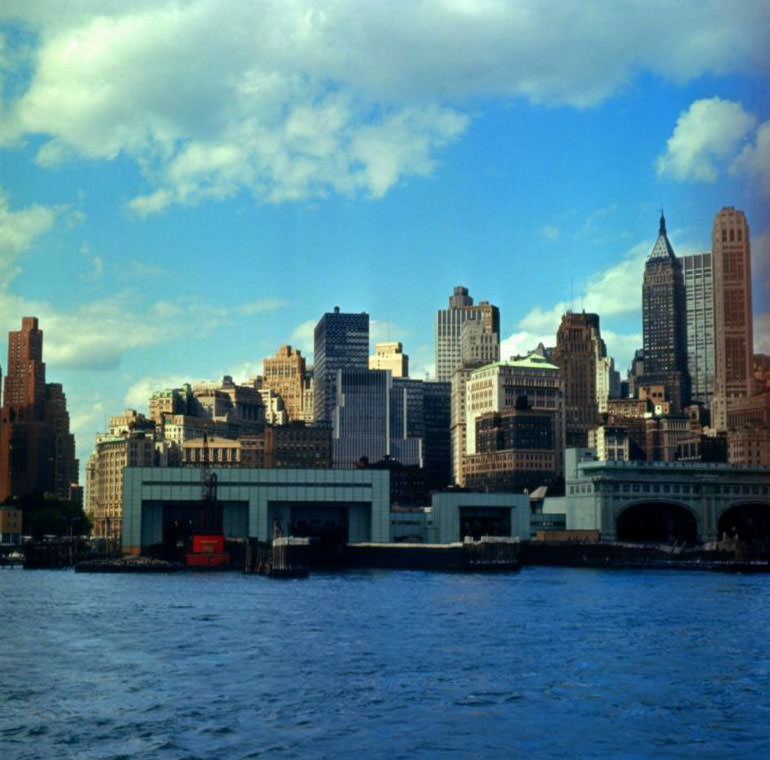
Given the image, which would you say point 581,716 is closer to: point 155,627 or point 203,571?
point 155,627

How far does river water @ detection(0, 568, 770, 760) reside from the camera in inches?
2159

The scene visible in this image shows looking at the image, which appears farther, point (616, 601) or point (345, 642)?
point (616, 601)

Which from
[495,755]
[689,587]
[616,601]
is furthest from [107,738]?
[689,587]

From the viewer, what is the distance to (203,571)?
197000mm

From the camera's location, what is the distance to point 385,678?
71562 millimetres

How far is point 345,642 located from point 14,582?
318 ft

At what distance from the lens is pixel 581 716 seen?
60594 mm

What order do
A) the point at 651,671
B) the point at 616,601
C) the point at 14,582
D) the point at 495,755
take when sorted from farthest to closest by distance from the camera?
1. the point at 14,582
2. the point at 616,601
3. the point at 651,671
4. the point at 495,755

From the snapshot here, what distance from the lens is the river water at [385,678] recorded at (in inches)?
2159

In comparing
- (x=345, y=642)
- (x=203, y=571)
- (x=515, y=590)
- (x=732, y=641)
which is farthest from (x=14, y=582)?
(x=732, y=641)

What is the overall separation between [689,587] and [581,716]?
94285mm

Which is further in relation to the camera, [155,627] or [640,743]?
[155,627]

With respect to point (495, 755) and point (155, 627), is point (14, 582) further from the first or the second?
point (495, 755)

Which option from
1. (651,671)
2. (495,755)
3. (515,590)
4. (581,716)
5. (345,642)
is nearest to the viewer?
(495,755)
